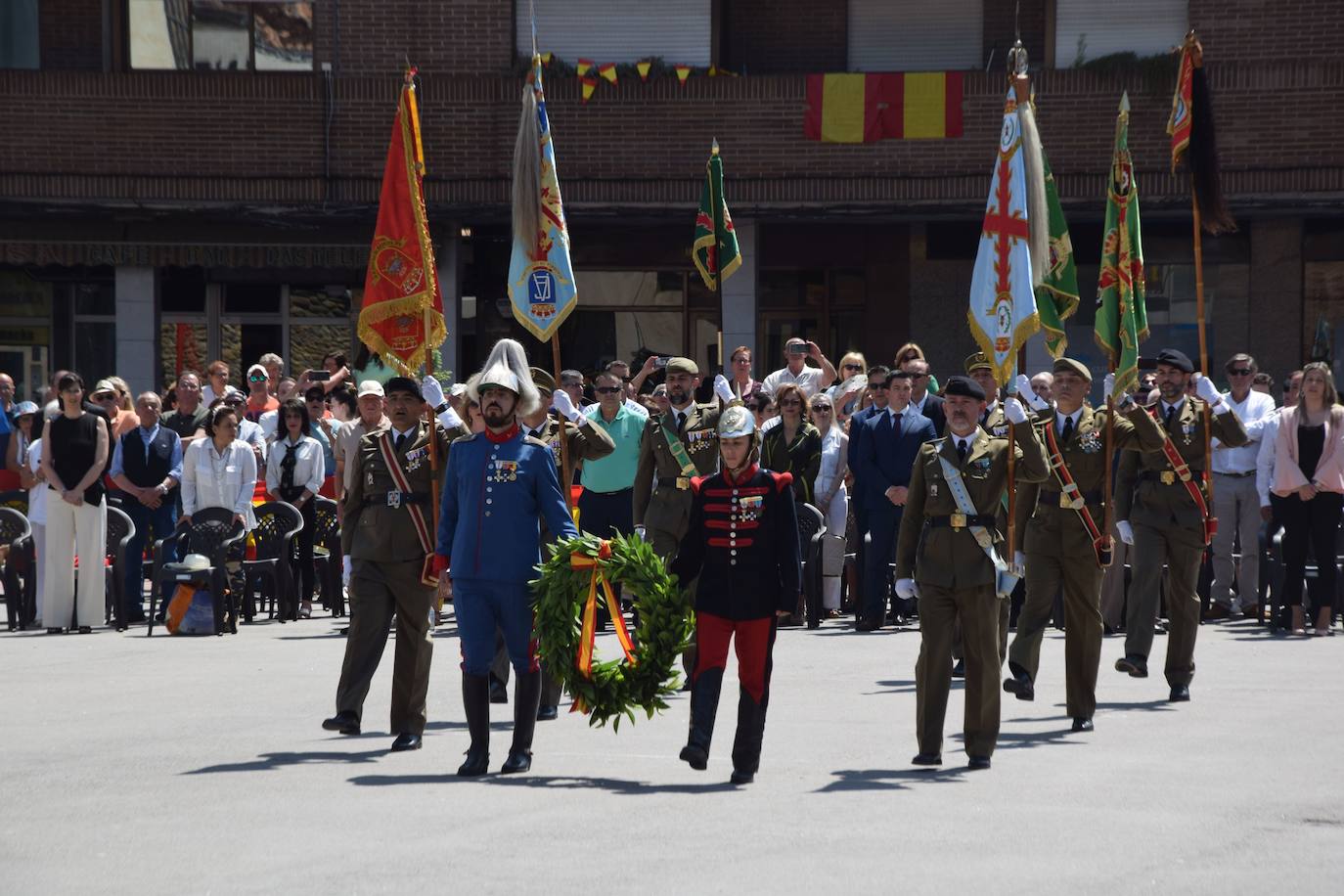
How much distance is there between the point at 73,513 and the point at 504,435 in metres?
7.62

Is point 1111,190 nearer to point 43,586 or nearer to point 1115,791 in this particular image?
point 1115,791

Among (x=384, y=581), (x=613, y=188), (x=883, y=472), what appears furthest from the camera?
(x=613, y=188)

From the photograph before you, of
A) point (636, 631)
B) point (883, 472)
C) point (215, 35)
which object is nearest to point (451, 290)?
point (215, 35)

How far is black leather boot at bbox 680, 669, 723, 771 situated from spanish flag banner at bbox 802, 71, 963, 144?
15722mm

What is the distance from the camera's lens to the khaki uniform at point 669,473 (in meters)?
12.8

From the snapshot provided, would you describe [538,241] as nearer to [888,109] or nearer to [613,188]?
[613,188]

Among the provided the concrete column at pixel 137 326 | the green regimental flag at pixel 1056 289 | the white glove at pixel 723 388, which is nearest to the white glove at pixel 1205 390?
the green regimental flag at pixel 1056 289

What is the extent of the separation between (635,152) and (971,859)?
18.0 meters

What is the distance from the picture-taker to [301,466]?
1747 cm

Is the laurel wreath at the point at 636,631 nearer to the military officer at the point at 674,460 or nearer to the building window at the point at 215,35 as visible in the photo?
the military officer at the point at 674,460

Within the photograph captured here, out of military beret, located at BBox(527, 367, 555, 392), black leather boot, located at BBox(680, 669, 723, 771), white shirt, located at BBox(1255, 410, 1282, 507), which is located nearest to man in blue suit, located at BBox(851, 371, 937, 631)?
white shirt, located at BBox(1255, 410, 1282, 507)

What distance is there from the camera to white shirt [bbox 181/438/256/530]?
53.8ft

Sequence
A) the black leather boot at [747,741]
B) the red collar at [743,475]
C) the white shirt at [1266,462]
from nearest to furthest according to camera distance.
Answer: the black leather boot at [747,741], the red collar at [743,475], the white shirt at [1266,462]

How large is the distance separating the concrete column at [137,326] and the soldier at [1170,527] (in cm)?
1581
